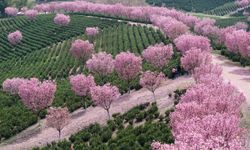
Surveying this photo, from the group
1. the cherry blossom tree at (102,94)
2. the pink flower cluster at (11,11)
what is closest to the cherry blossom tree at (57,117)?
the cherry blossom tree at (102,94)

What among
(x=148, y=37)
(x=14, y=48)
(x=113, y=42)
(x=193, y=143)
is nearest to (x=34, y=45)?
(x=14, y=48)

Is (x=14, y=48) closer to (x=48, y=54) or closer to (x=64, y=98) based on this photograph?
(x=48, y=54)

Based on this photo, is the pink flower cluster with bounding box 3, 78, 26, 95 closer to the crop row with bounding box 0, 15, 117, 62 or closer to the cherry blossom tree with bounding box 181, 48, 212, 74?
the cherry blossom tree with bounding box 181, 48, 212, 74

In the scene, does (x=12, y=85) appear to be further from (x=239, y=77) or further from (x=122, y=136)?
(x=239, y=77)

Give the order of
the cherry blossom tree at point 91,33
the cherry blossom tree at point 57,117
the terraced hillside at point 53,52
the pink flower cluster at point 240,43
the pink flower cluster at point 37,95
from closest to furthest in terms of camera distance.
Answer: the cherry blossom tree at point 57,117, the pink flower cluster at point 37,95, the terraced hillside at point 53,52, the pink flower cluster at point 240,43, the cherry blossom tree at point 91,33

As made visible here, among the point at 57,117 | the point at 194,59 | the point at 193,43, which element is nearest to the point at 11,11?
the point at 193,43

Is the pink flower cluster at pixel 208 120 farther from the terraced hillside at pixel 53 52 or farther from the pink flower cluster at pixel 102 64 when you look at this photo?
the terraced hillside at pixel 53 52
